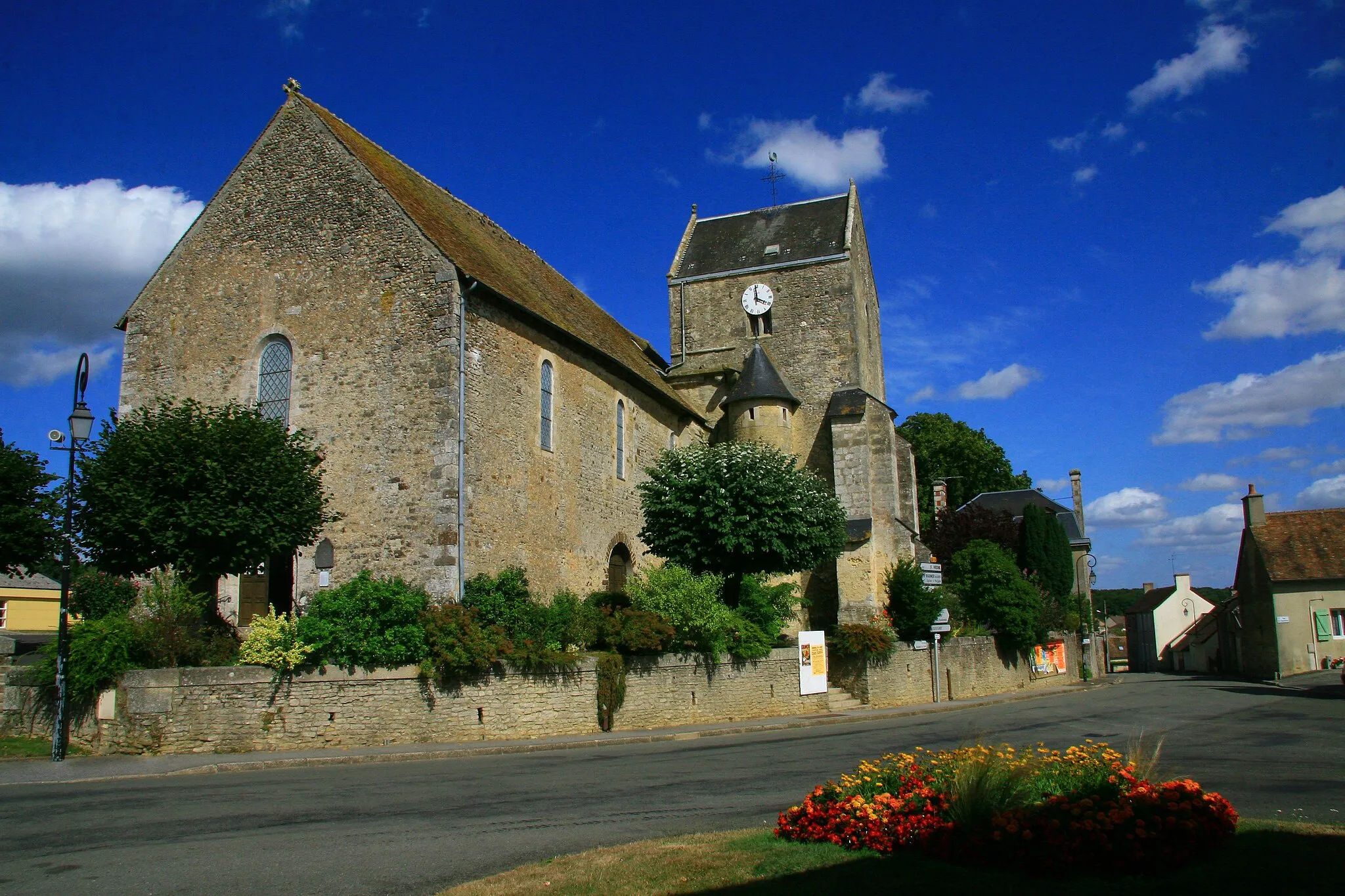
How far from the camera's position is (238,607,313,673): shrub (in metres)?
15.5

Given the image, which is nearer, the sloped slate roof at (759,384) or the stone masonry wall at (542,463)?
the stone masonry wall at (542,463)

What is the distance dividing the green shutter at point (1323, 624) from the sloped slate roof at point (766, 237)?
2338 cm

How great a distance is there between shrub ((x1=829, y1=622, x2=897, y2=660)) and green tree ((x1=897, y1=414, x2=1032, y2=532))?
2818cm

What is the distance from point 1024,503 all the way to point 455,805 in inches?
1805

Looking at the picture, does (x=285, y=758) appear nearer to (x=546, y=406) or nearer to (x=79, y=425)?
(x=79, y=425)

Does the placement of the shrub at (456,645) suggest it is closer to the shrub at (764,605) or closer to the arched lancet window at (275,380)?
the arched lancet window at (275,380)

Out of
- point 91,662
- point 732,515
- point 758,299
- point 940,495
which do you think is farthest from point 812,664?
point 940,495

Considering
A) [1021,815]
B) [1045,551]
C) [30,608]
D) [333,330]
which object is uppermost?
[333,330]

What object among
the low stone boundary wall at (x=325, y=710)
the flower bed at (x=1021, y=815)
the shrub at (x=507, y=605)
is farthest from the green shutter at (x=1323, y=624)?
the flower bed at (x=1021, y=815)

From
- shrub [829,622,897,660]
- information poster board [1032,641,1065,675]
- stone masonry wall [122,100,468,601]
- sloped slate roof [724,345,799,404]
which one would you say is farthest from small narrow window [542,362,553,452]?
information poster board [1032,641,1065,675]

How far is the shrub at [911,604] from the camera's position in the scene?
27406mm

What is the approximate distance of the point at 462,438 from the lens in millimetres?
18484

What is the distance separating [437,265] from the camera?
19.0 m

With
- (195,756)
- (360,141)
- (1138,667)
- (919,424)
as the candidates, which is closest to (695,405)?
(360,141)
